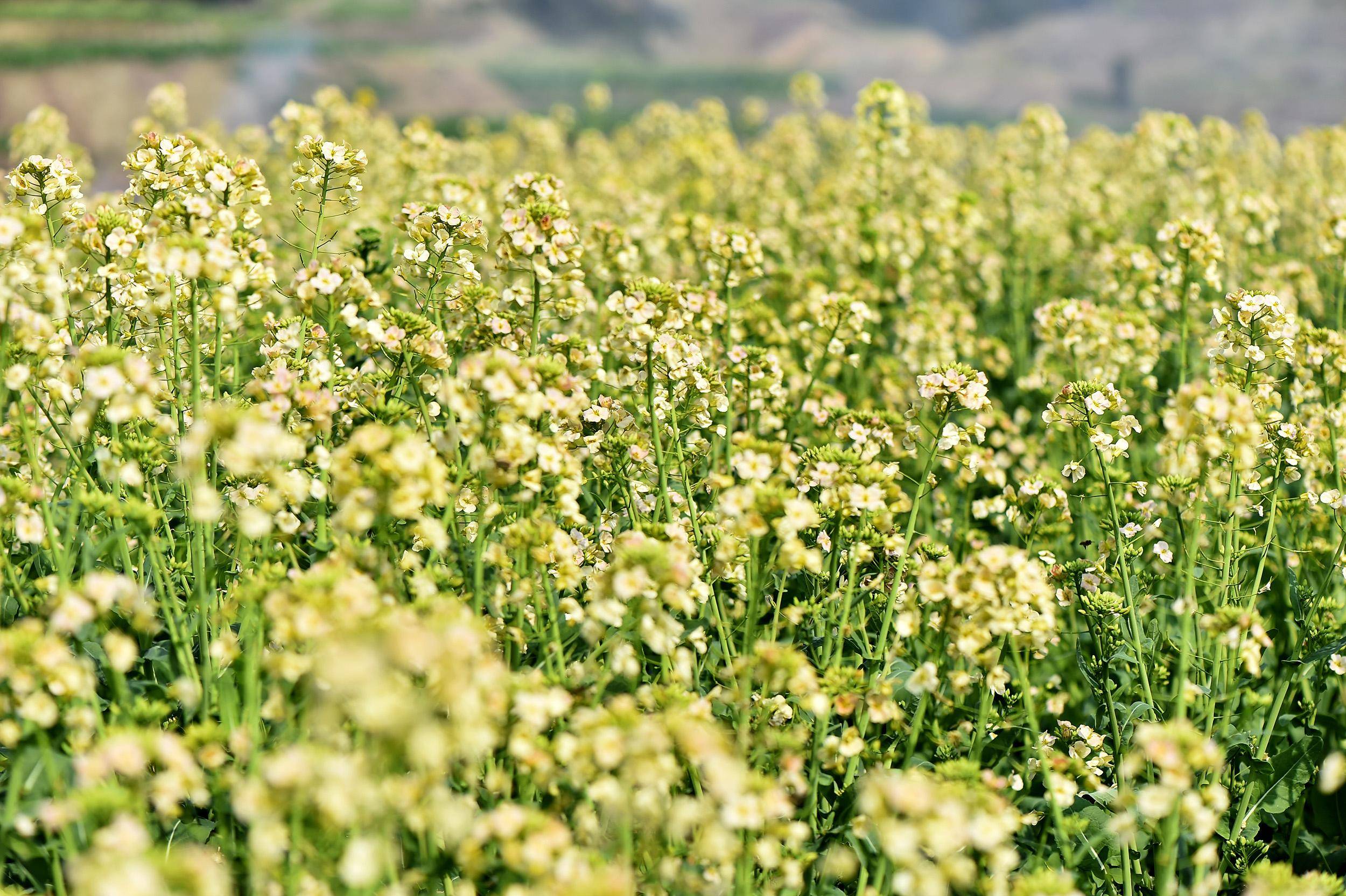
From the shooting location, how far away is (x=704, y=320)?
5.32m

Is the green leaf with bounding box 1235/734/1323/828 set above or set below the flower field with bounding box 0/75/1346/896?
below

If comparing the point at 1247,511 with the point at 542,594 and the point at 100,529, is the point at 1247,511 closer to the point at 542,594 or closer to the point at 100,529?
the point at 542,594

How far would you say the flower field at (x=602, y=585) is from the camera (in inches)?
96.0

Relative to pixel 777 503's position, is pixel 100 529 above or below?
below

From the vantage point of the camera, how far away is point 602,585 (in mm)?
3031

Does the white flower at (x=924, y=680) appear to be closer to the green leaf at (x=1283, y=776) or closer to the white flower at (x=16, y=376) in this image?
the green leaf at (x=1283, y=776)

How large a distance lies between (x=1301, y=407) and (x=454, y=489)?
517 cm

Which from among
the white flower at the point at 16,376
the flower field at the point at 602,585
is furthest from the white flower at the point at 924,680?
the white flower at the point at 16,376

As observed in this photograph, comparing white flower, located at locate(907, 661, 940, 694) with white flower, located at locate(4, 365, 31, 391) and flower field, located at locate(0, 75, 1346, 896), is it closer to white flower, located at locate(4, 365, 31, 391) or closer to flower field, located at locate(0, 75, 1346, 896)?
flower field, located at locate(0, 75, 1346, 896)

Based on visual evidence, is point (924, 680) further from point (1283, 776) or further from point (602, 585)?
point (1283, 776)

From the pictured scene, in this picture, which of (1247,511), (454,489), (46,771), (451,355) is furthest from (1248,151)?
(46,771)

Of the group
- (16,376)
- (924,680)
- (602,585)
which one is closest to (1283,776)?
(924,680)

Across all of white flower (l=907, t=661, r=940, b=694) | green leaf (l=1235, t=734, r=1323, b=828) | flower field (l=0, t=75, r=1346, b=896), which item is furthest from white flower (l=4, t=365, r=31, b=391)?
green leaf (l=1235, t=734, r=1323, b=828)

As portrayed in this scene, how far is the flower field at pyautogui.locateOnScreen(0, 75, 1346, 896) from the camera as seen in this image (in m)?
2.44
